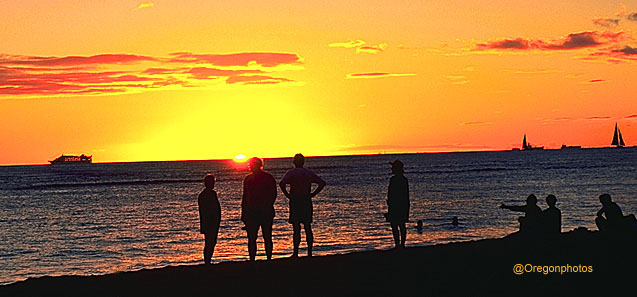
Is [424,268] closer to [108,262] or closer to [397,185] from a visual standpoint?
[397,185]

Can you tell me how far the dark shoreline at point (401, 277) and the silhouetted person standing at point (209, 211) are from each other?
2.61ft

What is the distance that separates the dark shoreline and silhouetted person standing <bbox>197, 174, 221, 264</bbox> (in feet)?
2.61

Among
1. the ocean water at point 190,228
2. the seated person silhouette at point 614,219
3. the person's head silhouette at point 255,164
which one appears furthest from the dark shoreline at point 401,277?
the ocean water at point 190,228

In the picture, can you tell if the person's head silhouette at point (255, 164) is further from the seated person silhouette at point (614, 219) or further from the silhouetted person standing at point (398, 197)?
the seated person silhouette at point (614, 219)

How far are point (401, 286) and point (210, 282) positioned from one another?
3.04m

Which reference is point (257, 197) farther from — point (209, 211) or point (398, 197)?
point (398, 197)

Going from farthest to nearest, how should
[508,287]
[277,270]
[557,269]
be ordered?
[277,270], [557,269], [508,287]

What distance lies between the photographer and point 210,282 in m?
12.7

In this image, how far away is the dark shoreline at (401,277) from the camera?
11383 mm

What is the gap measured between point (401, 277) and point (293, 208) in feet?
10.4

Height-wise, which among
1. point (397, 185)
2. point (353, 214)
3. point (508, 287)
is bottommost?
point (508, 287)

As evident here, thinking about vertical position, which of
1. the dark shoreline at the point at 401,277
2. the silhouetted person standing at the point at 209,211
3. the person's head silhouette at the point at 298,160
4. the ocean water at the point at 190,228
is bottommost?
the dark shoreline at the point at 401,277

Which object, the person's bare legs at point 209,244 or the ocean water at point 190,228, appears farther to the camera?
the ocean water at point 190,228

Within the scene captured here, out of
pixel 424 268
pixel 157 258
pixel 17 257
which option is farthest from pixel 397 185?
pixel 17 257
